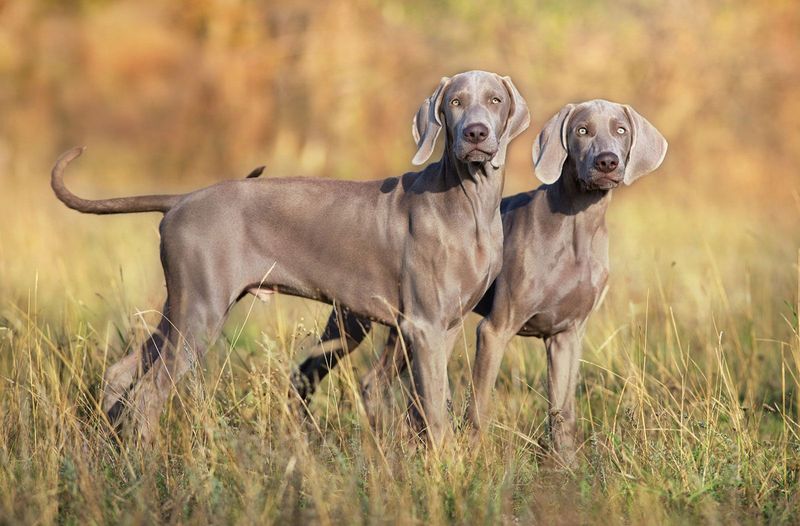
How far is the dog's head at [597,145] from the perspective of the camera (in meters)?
4.48

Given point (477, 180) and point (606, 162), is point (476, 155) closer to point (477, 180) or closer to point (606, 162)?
point (477, 180)

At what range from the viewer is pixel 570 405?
4777mm

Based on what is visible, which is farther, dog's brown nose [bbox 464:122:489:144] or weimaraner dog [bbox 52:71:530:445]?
weimaraner dog [bbox 52:71:530:445]

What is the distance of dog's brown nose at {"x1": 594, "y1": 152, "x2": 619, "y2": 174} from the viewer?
4430mm

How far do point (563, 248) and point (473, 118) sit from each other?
0.75 metres

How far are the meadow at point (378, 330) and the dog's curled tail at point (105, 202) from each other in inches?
18.0

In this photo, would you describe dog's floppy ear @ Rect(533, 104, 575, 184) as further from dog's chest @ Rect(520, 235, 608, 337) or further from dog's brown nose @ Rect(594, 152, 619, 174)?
dog's chest @ Rect(520, 235, 608, 337)

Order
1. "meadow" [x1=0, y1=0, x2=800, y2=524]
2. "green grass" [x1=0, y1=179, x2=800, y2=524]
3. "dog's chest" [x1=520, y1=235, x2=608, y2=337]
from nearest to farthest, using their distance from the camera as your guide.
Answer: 1. "green grass" [x1=0, y1=179, x2=800, y2=524]
2. "meadow" [x1=0, y1=0, x2=800, y2=524]
3. "dog's chest" [x1=520, y1=235, x2=608, y2=337]

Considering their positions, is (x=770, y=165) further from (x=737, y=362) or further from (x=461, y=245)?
(x=461, y=245)

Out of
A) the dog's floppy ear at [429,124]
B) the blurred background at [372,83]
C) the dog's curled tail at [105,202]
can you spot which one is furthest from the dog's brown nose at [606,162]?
the blurred background at [372,83]

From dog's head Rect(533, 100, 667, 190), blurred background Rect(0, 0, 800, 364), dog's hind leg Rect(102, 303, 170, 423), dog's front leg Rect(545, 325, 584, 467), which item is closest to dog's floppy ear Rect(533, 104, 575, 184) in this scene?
dog's head Rect(533, 100, 667, 190)

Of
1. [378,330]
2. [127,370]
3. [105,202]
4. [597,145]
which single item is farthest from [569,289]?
[105,202]

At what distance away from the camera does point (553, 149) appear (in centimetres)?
464

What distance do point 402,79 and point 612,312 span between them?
8599mm
